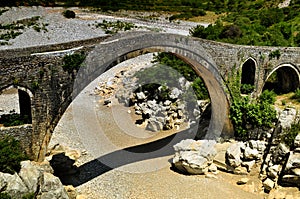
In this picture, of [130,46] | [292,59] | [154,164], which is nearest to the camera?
[130,46]

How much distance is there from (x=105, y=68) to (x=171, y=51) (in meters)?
4.29

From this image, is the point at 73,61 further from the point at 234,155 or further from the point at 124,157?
the point at 234,155

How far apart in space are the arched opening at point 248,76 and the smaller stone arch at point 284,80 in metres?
1.56

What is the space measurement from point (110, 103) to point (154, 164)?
1129 cm

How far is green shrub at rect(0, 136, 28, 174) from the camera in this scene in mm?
16336

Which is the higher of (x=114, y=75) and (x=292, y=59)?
(x=292, y=59)

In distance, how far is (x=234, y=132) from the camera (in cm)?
2617

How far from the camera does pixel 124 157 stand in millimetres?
→ 24578

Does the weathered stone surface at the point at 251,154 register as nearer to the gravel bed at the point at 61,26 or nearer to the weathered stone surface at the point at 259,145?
the weathered stone surface at the point at 259,145

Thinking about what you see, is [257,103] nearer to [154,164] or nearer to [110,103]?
[154,164]

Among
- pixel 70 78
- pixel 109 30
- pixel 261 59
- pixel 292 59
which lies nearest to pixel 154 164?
pixel 70 78

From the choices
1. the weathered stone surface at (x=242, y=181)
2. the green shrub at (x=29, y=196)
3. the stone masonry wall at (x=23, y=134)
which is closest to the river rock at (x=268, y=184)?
the weathered stone surface at (x=242, y=181)

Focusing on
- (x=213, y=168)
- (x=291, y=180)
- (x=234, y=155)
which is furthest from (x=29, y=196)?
(x=291, y=180)

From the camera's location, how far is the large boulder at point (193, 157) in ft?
74.4
